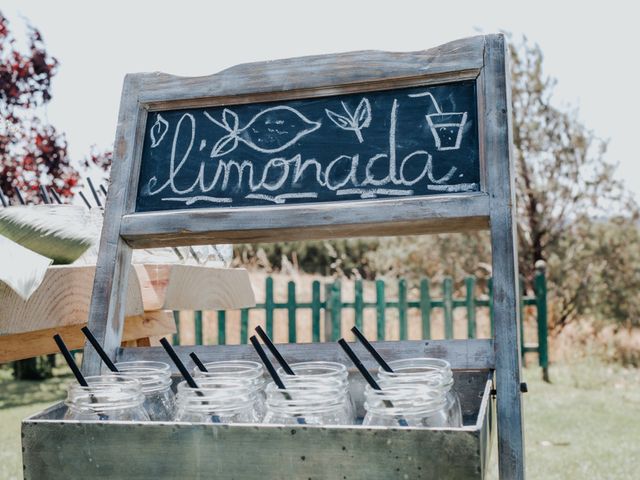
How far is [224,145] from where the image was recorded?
4.50 feet

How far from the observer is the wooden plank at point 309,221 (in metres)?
1.18

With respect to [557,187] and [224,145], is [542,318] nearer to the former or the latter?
[557,187]

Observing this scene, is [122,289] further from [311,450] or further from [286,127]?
[311,450]

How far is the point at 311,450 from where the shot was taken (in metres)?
0.85

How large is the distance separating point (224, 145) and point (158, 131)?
16 cm

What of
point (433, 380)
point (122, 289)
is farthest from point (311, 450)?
point (122, 289)

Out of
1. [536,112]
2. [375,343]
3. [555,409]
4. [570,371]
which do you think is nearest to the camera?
[375,343]

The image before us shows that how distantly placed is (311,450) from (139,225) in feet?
2.16

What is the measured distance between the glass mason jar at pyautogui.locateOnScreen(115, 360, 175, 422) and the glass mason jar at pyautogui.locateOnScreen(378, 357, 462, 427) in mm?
350

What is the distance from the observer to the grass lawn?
383 centimetres

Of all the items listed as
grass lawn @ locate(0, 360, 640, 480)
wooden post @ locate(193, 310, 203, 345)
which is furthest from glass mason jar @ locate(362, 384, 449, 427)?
wooden post @ locate(193, 310, 203, 345)

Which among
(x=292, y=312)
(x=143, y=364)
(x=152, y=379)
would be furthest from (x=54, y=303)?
(x=292, y=312)

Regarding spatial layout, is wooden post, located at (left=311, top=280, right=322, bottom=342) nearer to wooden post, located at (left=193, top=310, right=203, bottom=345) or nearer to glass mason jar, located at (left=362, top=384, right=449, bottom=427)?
wooden post, located at (left=193, top=310, right=203, bottom=345)

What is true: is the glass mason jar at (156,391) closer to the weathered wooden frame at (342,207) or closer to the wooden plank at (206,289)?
the weathered wooden frame at (342,207)
